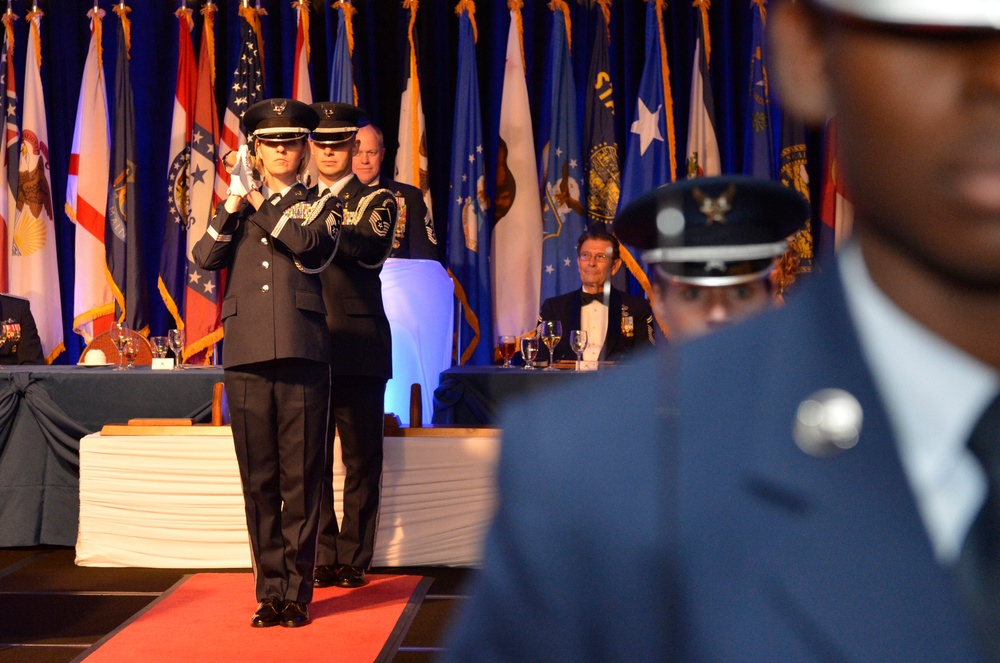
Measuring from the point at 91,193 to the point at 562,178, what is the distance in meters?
2.92

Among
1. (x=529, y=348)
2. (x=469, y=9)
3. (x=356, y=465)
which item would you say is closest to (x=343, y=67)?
(x=469, y=9)

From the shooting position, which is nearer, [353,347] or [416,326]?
[353,347]

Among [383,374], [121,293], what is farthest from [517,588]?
[121,293]

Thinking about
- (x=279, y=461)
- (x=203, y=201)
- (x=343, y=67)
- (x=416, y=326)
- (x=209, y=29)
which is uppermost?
(x=209, y=29)

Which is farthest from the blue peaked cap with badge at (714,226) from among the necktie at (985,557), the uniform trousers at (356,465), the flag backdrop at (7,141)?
the flag backdrop at (7,141)

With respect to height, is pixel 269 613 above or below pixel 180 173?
below

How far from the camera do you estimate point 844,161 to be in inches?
16.6

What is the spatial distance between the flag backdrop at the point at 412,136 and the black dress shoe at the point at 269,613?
3.54 meters

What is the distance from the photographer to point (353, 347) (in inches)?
152

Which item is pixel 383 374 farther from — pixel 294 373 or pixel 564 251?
pixel 564 251

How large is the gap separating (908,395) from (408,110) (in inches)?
255

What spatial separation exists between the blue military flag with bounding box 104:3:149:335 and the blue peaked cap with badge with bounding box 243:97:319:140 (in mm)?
3725

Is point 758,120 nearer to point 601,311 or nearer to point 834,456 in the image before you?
point 601,311

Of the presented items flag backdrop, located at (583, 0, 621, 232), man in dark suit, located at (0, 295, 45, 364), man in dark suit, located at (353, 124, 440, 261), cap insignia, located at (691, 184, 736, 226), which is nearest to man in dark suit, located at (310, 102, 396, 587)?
man in dark suit, located at (353, 124, 440, 261)
